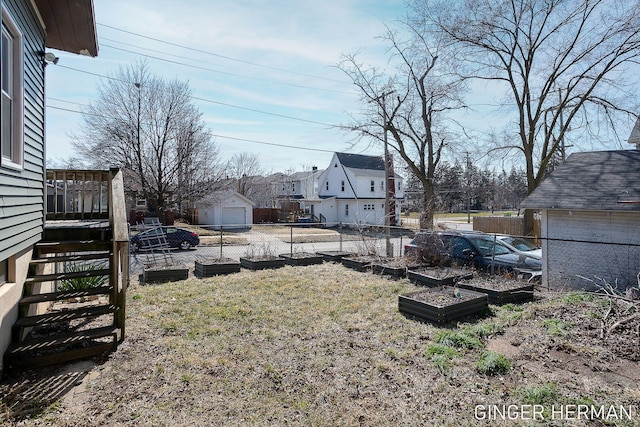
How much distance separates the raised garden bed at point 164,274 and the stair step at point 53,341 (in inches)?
179

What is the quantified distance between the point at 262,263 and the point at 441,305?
6200 millimetres

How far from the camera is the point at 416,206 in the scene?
14102mm

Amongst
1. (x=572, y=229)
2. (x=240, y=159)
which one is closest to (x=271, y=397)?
(x=572, y=229)

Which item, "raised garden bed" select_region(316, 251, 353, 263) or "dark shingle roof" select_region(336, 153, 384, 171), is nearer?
"raised garden bed" select_region(316, 251, 353, 263)

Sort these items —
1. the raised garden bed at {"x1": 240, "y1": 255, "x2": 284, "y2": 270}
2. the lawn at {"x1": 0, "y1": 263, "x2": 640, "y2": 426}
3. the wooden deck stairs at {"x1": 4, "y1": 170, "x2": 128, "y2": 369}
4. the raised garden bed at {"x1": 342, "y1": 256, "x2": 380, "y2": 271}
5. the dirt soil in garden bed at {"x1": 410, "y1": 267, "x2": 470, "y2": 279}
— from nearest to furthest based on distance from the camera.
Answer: the lawn at {"x1": 0, "y1": 263, "x2": 640, "y2": 426}, the wooden deck stairs at {"x1": 4, "y1": 170, "x2": 128, "y2": 369}, the dirt soil in garden bed at {"x1": 410, "y1": 267, "x2": 470, "y2": 279}, the raised garden bed at {"x1": 342, "y1": 256, "x2": 380, "y2": 271}, the raised garden bed at {"x1": 240, "y1": 255, "x2": 284, "y2": 270}

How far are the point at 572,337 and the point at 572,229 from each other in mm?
5259

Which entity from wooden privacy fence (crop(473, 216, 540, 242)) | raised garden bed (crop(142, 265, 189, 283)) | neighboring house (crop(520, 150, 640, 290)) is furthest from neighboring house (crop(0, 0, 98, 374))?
wooden privacy fence (crop(473, 216, 540, 242))

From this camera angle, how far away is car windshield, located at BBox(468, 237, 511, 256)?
9.44m

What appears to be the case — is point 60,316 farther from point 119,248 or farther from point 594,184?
point 594,184

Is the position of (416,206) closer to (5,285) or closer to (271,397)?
(271,397)

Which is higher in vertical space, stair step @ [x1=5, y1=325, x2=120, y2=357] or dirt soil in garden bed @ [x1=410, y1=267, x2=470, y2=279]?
dirt soil in garden bed @ [x1=410, y1=267, x2=470, y2=279]

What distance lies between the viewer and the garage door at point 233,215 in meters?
29.8

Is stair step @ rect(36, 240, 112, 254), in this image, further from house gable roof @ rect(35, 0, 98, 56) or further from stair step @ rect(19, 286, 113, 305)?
house gable roof @ rect(35, 0, 98, 56)

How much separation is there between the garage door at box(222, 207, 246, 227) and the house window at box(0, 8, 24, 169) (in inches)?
A: 1001
